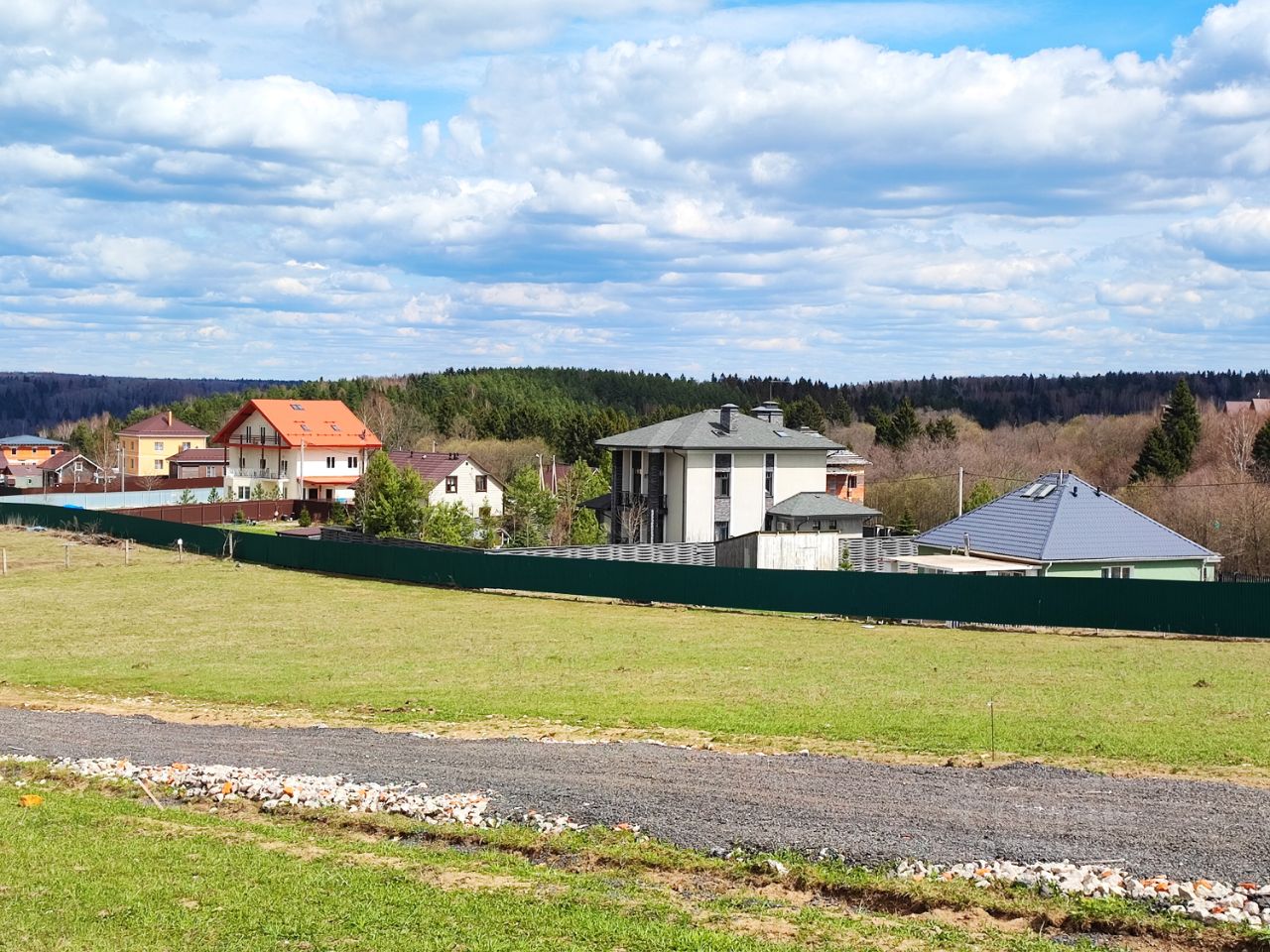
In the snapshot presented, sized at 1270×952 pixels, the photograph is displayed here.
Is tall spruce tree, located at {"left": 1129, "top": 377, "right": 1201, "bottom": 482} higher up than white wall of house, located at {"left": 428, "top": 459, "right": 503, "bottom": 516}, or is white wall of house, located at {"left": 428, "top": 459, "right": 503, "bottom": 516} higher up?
tall spruce tree, located at {"left": 1129, "top": 377, "right": 1201, "bottom": 482}

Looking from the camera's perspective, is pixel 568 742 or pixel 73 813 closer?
pixel 73 813

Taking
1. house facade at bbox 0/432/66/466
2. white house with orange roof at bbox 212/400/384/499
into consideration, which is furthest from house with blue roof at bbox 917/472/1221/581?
house facade at bbox 0/432/66/466

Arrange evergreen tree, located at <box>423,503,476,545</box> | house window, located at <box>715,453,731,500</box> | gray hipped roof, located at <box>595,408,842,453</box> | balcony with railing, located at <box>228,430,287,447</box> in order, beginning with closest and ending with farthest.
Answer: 1. gray hipped roof, located at <box>595,408,842,453</box>
2. house window, located at <box>715,453,731,500</box>
3. evergreen tree, located at <box>423,503,476,545</box>
4. balcony with railing, located at <box>228,430,287,447</box>

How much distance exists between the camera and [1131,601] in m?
35.8

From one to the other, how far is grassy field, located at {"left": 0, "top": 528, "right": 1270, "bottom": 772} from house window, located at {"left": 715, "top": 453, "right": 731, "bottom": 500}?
49.4ft

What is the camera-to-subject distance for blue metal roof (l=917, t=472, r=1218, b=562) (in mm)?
41750

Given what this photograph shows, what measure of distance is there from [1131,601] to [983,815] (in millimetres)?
25754

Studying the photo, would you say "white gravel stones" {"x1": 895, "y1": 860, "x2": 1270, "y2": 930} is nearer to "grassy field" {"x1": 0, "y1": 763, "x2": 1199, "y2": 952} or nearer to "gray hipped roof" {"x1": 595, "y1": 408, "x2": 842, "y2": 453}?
"grassy field" {"x1": 0, "y1": 763, "x2": 1199, "y2": 952}

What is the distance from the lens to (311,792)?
13.8 meters

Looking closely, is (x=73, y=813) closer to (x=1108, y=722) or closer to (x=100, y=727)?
(x=100, y=727)

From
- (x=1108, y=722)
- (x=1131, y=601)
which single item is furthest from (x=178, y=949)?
(x=1131, y=601)

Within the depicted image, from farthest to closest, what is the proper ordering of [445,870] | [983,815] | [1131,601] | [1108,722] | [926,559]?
[926,559], [1131,601], [1108,722], [983,815], [445,870]

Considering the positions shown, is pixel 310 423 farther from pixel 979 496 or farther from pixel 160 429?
pixel 979 496

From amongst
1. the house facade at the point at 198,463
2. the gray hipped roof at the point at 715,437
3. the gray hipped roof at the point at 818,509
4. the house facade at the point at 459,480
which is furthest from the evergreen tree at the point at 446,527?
the house facade at the point at 198,463
